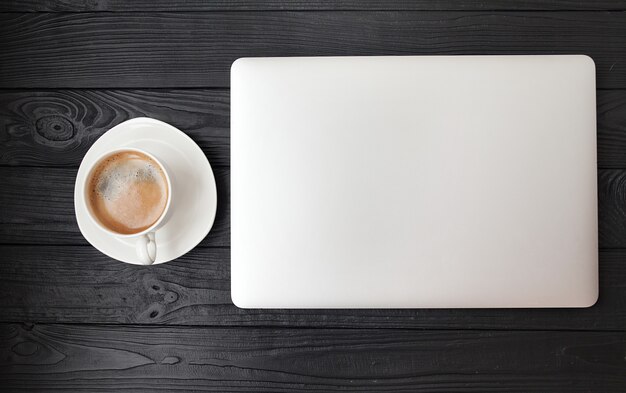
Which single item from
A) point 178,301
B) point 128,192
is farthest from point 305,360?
point 128,192

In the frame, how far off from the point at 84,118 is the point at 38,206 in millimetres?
131

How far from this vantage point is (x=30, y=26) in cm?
72

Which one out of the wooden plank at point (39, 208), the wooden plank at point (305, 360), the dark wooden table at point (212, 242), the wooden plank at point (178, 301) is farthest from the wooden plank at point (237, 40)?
the wooden plank at point (305, 360)

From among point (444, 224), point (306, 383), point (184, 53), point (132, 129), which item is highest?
point (184, 53)

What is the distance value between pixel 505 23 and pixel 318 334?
18.4 inches

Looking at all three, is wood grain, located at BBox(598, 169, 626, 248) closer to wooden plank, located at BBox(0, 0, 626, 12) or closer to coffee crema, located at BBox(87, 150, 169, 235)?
wooden plank, located at BBox(0, 0, 626, 12)

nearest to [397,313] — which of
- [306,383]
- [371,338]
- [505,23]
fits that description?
[371,338]

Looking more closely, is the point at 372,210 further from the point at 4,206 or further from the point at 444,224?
the point at 4,206

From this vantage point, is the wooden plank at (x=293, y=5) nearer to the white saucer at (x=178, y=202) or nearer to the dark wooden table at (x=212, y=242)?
the dark wooden table at (x=212, y=242)

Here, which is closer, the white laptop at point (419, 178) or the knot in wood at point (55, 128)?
the white laptop at point (419, 178)

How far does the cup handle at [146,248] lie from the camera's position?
64 centimetres

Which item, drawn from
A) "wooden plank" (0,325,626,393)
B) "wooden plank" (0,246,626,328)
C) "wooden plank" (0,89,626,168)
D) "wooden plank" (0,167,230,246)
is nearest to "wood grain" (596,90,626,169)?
"wooden plank" (0,89,626,168)

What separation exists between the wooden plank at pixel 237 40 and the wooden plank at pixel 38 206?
121 millimetres

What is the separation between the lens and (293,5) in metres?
0.71
